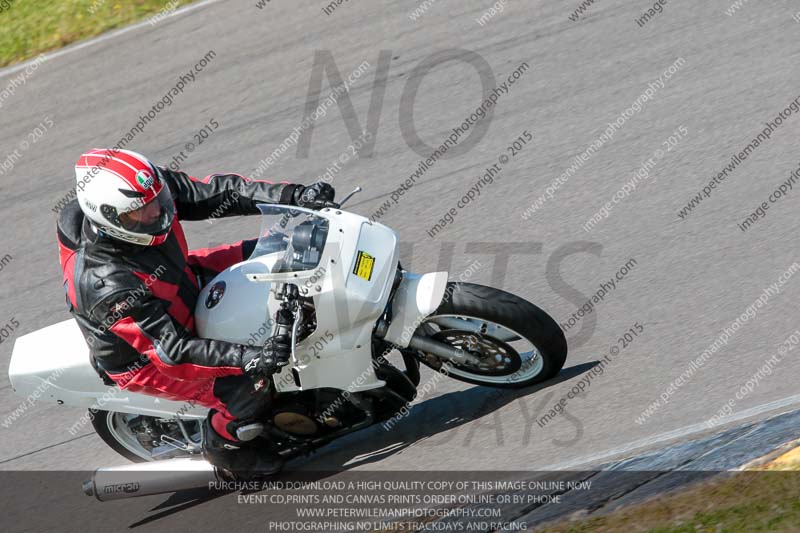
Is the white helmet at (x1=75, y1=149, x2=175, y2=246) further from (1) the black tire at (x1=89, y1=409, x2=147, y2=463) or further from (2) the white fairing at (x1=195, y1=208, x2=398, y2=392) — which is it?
(1) the black tire at (x1=89, y1=409, x2=147, y2=463)

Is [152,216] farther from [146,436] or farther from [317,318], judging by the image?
[146,436]

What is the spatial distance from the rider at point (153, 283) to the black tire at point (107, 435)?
0.65m

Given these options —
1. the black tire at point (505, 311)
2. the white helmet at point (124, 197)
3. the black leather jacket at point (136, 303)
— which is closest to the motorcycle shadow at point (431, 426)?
the black tire at point (505, 311)

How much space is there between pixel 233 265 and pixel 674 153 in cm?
370

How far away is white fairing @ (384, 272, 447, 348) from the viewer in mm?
5164

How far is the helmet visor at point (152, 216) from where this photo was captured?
16.0 feet

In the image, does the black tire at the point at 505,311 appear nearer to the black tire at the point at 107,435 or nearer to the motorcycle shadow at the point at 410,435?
the motorcycle shadow at the point at 410,435

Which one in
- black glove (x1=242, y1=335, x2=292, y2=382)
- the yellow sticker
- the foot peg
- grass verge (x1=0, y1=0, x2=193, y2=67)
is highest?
the yellow sticker

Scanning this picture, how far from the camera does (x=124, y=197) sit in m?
4.82

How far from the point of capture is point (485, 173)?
798cm

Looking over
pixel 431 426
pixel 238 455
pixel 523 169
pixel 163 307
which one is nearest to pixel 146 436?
pixel 238 455

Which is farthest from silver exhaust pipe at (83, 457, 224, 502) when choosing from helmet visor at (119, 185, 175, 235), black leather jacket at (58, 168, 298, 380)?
helmet visor at (119, 185, 175, 235)

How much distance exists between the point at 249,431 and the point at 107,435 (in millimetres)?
1063

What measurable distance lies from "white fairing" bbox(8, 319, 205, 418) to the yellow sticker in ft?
5.01
